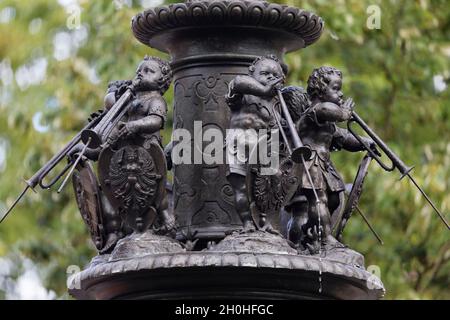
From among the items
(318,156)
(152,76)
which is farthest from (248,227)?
(152,76)

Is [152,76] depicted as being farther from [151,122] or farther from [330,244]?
[330,244]

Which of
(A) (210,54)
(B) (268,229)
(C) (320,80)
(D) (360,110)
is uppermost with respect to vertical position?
(D) (360,110)

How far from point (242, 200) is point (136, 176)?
791mm

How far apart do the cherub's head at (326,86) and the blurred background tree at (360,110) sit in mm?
7499

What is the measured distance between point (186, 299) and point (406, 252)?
9985mm

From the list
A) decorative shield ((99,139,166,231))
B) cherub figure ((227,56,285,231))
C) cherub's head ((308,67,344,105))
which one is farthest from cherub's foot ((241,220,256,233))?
cherub's head ((308,67,344,105))

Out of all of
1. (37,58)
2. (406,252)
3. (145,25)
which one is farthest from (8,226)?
(145,25)

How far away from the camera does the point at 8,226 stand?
81.3 ft

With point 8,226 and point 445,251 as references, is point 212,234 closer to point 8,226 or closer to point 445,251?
point 445,251

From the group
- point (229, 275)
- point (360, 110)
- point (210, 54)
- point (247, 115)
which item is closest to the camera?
point (229, 275)

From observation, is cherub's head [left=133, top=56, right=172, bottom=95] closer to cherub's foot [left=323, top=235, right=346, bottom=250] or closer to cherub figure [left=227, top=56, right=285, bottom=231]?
cherub figure [left=227, top=56, right=285, bottom=231]

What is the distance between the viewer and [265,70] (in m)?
12.1

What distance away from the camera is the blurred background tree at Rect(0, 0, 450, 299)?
20703 millimetres

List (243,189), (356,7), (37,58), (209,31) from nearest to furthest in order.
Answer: (243,189) < (209,31) < (356,7) < (37,58)
